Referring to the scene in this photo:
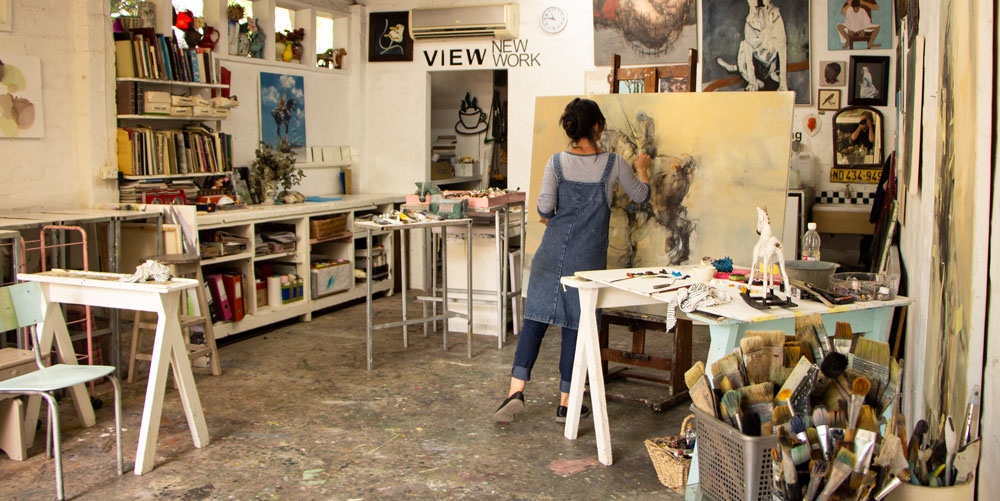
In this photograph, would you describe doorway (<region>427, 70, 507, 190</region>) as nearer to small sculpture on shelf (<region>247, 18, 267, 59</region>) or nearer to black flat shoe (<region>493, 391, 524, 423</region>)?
small sculpture on shelf (<region>247, 18, 267, 59</region>)

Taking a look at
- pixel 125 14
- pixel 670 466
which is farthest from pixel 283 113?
pixel 670 466

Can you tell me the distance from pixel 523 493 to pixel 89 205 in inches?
150

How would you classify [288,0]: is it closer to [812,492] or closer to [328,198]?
[328,198]

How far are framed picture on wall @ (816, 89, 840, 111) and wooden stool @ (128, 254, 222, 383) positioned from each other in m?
5.17

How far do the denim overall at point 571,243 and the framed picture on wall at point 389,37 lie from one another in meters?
4.61

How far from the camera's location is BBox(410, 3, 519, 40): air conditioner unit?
7.78 meters

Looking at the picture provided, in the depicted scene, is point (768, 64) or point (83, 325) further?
point (768, 64)

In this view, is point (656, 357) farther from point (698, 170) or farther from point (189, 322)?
point (189, 322)

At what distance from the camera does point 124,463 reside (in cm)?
381

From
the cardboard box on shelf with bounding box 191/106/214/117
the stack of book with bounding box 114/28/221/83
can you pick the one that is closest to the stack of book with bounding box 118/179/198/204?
the cardboard box on shelf with bounding box 191/106/214/117

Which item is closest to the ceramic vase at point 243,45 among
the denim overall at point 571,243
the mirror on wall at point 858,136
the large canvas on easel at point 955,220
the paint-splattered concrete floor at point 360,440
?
the paint-splattered concrete floor at point 360,440

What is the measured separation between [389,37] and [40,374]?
5.65m

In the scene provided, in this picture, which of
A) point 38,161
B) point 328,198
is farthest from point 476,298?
point 38,161

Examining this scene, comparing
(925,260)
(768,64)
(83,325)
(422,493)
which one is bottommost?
(422,493)
